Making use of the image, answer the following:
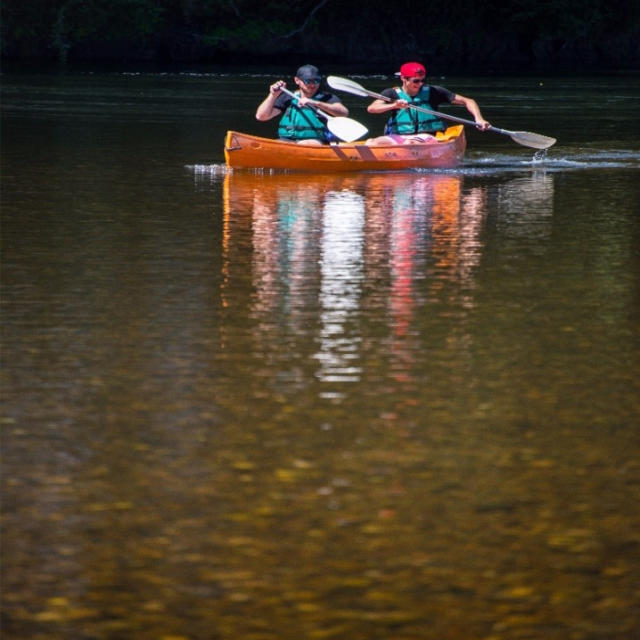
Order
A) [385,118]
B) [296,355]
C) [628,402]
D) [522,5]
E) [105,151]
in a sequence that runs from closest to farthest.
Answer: [628,402], [296,355], [105,151], [385,118], [522,5]

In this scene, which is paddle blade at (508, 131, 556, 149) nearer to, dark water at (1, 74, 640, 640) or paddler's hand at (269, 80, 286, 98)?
paddler's hand at (269, 80, 286, 98)

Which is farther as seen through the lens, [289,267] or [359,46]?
[359,46]

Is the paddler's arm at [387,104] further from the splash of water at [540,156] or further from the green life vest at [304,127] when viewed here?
the splash of water at [540,156]

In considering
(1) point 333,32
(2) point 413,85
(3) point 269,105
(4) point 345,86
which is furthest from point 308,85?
(1) point 333,32

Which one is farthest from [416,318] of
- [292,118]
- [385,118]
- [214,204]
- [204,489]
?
[385,118]

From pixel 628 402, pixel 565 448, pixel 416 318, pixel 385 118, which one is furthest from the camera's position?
pixel 385 118

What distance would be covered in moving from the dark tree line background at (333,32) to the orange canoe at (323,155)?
130 ft

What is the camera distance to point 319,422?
21.9 ft

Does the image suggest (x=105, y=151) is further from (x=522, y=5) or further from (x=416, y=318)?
(x=522, y=5)

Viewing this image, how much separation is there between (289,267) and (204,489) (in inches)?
209

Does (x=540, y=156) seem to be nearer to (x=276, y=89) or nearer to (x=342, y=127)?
(x=342, y=127)

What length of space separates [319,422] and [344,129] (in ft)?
40.8

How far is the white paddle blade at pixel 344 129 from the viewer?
740 inches

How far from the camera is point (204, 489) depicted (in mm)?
5699
